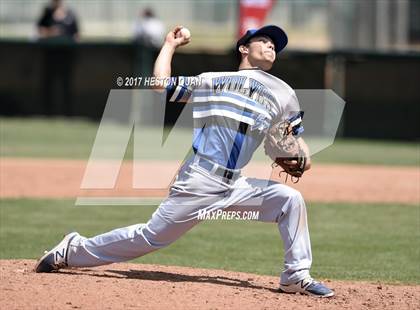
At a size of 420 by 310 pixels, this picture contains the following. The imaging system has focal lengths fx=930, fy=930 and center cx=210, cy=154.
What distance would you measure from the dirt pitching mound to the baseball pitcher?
263 mm

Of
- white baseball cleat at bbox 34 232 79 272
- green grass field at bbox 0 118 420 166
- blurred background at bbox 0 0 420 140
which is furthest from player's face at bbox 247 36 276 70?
blurred background at bbox 0 0 420 140

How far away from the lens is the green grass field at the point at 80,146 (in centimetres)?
1784

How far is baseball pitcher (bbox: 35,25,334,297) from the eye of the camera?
6664 millimetres

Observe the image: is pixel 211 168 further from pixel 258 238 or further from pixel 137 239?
pixel 258 238

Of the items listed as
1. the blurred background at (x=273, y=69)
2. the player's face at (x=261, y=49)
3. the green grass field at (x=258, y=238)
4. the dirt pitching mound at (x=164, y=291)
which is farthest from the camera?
the blurred background at (x=273, y=69)

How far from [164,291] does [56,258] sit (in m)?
1.01

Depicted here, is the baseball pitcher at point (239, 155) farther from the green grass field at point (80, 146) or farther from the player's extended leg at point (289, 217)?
the green grass field at point (80, 146)

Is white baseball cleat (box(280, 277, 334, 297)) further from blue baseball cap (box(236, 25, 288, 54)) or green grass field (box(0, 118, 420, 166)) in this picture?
green grass field (box(0, 118, 420, 166))

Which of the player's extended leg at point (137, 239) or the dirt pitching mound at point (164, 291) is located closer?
the dirt pitching mound at point (164, 291)

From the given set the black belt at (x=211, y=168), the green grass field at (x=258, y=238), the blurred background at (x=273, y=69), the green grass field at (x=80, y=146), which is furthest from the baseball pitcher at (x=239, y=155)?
the blurred background at (x=273, y=69)

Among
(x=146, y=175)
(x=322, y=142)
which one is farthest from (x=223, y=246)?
(x=322, y=142)

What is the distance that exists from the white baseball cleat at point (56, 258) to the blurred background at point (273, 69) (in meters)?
14.7

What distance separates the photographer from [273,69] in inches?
846

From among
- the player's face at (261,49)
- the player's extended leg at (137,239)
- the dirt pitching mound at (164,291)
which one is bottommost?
the dirt pitching mound at (164,291)
